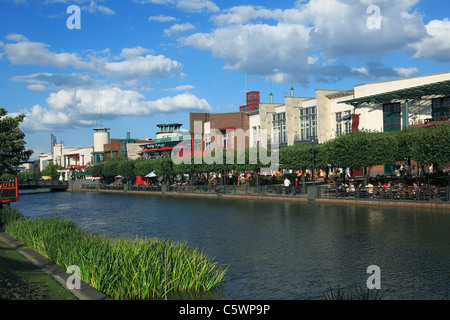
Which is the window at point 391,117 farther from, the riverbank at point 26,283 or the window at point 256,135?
the riverbank at point 26,283

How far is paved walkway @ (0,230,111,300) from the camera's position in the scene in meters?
8.75

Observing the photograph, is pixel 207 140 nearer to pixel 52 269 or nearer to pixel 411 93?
pixel 411 93

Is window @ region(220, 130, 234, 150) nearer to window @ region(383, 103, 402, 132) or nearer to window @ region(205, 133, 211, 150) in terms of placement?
window @ region(205, 133, 211, 150)

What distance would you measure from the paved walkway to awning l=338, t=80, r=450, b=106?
1569 inches

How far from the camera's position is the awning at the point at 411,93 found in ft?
143

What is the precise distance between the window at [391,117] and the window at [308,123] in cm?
1130

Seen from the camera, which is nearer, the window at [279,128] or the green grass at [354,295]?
the green grass at [354,295]

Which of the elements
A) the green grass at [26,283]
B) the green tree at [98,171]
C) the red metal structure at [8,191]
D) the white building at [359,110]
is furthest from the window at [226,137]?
the green grass at [26,283]

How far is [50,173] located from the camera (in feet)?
488

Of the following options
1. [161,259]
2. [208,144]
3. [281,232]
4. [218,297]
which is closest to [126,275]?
[161,259]

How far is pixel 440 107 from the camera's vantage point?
4550cm

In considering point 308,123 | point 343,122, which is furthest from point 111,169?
point 343,122
